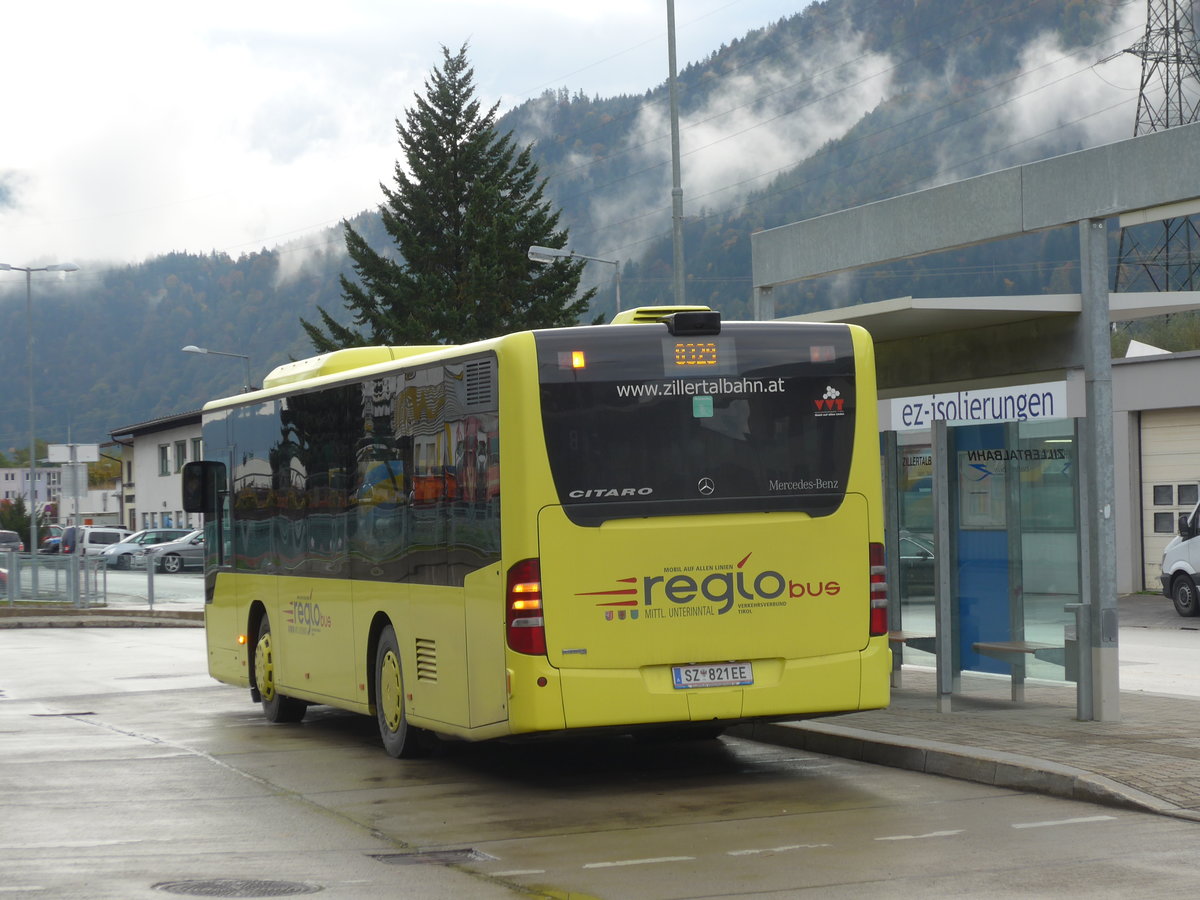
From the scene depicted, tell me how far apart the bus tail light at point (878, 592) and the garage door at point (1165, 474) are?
2486 centimetres

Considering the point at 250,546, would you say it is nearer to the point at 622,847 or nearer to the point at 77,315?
the point at 622,847

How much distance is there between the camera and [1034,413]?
28766mm

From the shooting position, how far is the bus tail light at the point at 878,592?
11.1 metres

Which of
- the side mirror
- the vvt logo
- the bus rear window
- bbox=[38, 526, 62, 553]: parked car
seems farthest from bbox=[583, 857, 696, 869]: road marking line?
bbox=[38, 526, 62, 553]: parked car

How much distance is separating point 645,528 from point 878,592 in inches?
63.4

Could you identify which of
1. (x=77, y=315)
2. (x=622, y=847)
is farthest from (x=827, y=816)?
(x=77, y=315)

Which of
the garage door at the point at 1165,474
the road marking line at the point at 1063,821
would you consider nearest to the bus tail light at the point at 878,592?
the road marking line at the point at 1063,821

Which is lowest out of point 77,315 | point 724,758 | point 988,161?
point 724,758

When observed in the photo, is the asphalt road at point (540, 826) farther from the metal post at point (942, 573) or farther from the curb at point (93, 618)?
the curb at point (93, 618)

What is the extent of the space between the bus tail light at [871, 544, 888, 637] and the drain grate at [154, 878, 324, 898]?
4.45 m

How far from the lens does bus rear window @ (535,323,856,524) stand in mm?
10562

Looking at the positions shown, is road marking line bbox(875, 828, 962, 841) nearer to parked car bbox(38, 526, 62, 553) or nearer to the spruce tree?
the spruce tree

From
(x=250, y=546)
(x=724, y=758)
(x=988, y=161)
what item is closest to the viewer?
(x=724, y=758)

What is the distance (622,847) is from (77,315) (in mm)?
198559
